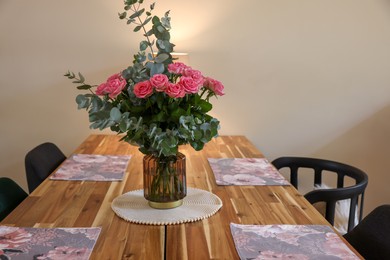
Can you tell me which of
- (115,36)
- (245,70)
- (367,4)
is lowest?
(245,70)

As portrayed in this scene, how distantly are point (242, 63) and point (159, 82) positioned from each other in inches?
67.0

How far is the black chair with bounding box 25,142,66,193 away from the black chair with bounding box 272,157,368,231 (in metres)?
1.25

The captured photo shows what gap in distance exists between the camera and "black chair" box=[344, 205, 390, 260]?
53.2 inches

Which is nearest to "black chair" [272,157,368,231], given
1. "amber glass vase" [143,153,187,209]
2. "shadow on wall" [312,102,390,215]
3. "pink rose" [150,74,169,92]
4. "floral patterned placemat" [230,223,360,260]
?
"floral patterned placemat" [230,223,360,260]

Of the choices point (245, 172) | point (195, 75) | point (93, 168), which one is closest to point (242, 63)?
point (245, 172)

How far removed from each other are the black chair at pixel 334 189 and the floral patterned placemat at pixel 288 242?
1.32 feet

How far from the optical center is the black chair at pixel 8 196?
1700 mm

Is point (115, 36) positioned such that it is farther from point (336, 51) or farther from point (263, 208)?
point (263, 208)

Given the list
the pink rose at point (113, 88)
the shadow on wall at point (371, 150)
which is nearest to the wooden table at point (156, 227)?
the pink rose at point (113, 88)

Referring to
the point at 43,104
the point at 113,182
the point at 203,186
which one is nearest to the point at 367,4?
the point at 203,186

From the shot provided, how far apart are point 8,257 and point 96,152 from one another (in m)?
1.24

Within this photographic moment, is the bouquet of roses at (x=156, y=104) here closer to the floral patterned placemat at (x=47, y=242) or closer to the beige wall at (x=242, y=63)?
the floral patterned placemat at (x=47, y=242)

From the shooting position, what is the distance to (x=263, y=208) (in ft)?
5.18

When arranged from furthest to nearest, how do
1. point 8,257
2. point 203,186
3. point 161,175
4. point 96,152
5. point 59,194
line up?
point 96,152
point 203,186
point 59,194
point 161,175
point 8,257
